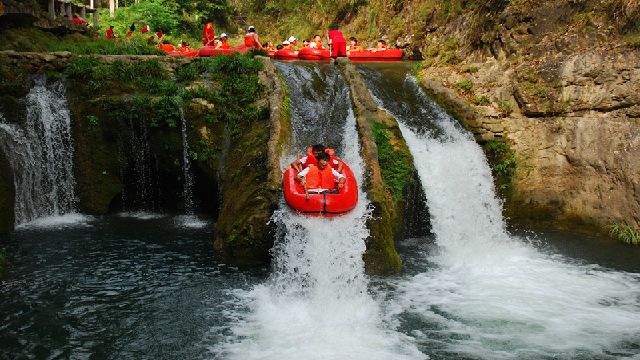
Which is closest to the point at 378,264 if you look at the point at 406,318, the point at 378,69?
the point at 406,318

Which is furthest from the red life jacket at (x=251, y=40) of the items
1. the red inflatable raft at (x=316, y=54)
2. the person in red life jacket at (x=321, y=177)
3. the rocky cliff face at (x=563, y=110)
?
the person in red life jacket at (x=321, y=177)

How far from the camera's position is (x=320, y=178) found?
811 cm

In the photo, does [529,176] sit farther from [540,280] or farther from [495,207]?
[540,280]

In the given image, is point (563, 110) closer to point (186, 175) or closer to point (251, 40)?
point (186, 175)

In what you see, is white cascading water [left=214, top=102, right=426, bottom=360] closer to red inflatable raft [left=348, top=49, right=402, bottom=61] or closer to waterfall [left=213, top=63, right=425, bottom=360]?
waterfall [left=213, top=63, right=425, bottom=360]

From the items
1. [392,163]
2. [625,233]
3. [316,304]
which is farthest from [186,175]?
[625,233]

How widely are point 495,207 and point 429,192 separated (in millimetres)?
1426

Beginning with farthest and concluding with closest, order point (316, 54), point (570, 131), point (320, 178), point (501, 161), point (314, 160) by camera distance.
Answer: point (316, 54) < point (501, 161) < point (570, 131) < point (314, 160) < point (320, 178)

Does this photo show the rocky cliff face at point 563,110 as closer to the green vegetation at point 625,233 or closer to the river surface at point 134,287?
the green vegetation at point 625,233

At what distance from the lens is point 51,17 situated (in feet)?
47.8

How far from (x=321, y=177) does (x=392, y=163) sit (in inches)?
83.8

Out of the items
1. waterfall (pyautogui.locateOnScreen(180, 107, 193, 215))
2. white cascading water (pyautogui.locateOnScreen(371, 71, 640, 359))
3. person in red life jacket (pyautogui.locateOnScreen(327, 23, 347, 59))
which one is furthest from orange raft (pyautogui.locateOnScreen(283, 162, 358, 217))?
person in red life jacket (pyautogui.locateOnScreen(327, 23, 347, 59))

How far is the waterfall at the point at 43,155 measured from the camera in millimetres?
10398

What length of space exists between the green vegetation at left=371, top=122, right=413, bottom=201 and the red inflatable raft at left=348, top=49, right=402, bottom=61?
6549 millimetres
